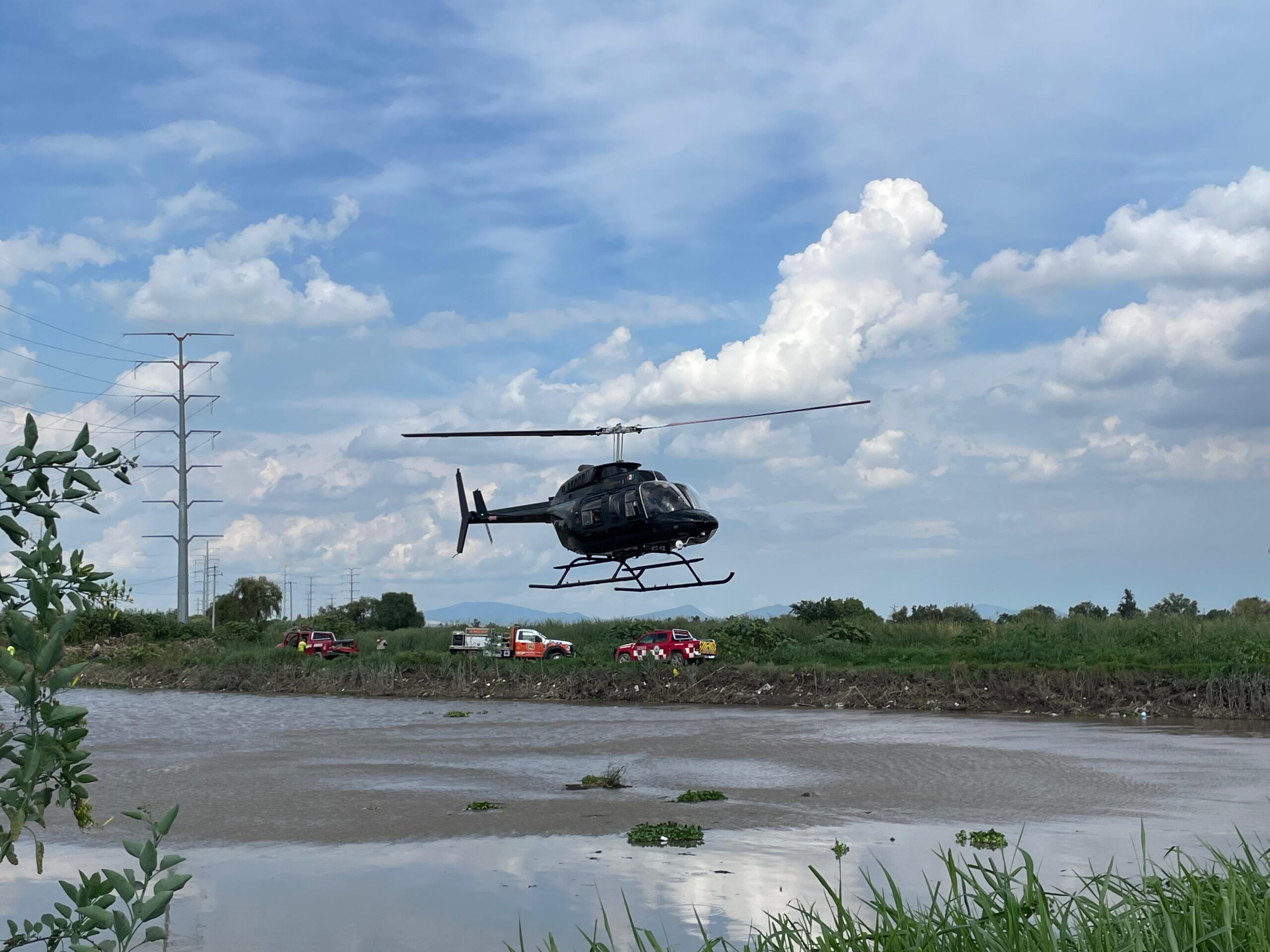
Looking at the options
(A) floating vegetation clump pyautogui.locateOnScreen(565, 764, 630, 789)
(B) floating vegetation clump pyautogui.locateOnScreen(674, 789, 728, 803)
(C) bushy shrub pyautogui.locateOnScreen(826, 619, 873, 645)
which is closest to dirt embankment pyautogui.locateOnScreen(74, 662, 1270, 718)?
(C) bushy shrub pyautogui.locateOnScreen(826, 619, 873, 645)

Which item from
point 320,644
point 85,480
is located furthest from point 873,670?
point 85,480

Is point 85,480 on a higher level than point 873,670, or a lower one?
higher

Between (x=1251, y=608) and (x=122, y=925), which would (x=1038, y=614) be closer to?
(x=1251, y=608)

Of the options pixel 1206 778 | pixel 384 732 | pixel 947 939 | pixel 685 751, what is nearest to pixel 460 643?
pixel 384 732

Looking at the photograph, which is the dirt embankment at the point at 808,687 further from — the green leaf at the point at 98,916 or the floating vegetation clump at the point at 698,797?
the green leaf at the point at 98,916

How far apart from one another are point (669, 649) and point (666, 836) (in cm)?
2560

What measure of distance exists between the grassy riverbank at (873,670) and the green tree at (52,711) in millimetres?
21755

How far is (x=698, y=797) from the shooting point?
16078 mm

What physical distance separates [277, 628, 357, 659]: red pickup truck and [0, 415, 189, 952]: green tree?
44089 mm

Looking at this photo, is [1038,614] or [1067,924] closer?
[1067,924]

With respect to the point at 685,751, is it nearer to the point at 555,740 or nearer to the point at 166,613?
the point at 555,740

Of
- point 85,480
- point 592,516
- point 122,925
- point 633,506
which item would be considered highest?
point 633,506

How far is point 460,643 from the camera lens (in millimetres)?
46969

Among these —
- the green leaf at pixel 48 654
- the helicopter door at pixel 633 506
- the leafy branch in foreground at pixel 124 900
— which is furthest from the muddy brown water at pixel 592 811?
the green leaf at pixel 48 654
